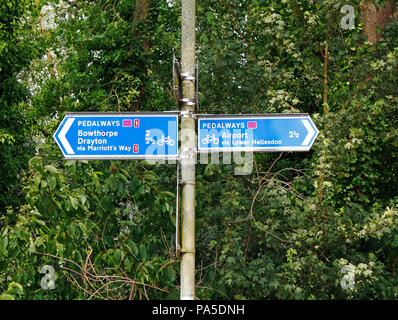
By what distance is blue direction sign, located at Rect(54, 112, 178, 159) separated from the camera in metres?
3.90

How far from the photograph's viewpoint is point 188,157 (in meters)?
3.75

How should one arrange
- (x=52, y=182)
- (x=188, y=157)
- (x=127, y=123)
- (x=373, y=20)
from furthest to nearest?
(x=373, y=20)
(x=52, y=182)
(x=127, y=123)
(x=188, y=157)

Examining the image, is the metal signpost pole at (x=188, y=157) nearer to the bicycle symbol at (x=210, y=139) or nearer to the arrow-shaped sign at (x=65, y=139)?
the bicycle symbol at (x=210, y=139)

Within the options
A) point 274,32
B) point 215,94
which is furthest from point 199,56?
point 274,32

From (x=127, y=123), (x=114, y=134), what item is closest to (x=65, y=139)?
(x=114, y=134)

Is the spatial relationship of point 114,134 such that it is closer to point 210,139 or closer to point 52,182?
point 210,139

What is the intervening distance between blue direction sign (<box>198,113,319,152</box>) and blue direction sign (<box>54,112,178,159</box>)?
0.28 m

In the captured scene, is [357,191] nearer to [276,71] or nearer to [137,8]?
[276,71]

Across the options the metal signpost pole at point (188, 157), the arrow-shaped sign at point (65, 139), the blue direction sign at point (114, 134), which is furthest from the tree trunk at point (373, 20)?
the arrow-shaped sign at point (65, 139)

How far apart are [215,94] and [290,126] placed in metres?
4.10

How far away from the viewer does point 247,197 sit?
755 centimetres

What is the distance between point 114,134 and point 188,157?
2.03 ft

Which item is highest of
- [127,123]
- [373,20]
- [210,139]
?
[373,20]

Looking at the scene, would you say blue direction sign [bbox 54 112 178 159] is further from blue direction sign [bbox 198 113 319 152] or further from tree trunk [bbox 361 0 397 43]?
tree trunk [bbox 361 0 397 43]
